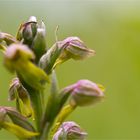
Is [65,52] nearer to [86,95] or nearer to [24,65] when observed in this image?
[86,95]

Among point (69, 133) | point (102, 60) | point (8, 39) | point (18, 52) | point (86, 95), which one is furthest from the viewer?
point (102, 60)

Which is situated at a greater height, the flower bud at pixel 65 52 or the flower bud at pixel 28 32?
the flower bud at pixel 28 32

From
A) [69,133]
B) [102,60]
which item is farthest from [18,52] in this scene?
[102,60]

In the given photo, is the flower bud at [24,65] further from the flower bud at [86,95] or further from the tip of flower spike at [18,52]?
the flower bud at [86,95]

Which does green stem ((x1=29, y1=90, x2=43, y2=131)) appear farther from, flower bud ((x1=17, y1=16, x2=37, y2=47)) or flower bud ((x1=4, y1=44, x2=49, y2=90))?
flower bud ((x1=17, y1=16, x2=37, y2=47))

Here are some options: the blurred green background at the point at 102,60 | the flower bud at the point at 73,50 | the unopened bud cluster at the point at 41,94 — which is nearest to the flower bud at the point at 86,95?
the unopened bud cluster at the point at 41,94

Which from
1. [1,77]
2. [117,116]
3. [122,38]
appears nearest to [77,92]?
[117,116]
